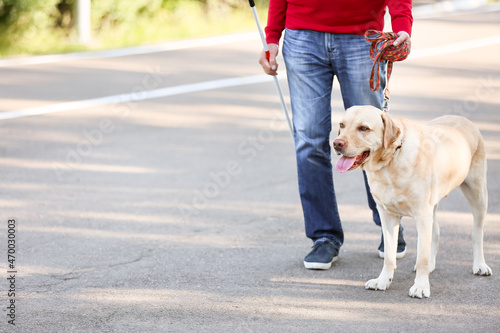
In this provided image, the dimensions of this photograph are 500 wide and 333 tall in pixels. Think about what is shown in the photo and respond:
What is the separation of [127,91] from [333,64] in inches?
236

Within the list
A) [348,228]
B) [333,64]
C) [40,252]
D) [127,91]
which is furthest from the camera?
[127,91]

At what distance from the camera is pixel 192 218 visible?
5801 millimetres

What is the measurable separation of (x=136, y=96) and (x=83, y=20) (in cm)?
481

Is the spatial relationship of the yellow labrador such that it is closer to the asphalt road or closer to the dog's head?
the dog's head

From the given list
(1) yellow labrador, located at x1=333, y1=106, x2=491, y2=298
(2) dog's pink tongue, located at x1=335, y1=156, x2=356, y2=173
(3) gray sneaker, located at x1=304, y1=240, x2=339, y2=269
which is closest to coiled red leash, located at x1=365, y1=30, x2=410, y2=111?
(1) yellow labrador, located at x1=333, y1=106, x2=491, y2=298

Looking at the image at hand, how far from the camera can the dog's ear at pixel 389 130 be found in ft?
13.0

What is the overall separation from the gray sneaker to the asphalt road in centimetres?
5

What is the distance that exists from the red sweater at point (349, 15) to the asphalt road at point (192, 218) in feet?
5.04

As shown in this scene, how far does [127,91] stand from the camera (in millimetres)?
10211

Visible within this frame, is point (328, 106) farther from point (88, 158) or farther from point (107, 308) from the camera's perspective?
point (88, 158)

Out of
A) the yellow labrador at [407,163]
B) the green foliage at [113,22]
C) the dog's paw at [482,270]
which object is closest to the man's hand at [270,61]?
the yellow labrador at [407,163]

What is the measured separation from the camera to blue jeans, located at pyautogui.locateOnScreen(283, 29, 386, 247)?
460 centimetres

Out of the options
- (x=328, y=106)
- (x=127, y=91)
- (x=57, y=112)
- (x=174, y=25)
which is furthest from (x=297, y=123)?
(x=174, y=25)

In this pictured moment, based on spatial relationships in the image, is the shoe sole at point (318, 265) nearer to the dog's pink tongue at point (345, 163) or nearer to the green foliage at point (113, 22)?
the dog's pink tongue at point (345, 163)
